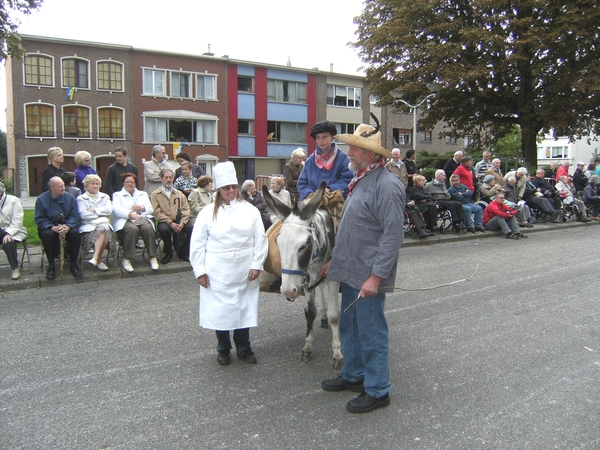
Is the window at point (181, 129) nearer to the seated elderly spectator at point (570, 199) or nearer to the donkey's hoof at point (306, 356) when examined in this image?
the seated elderly spectator at point (570, 199)

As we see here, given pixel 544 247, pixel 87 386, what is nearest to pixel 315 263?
pixel 87 386

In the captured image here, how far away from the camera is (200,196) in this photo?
10.3m

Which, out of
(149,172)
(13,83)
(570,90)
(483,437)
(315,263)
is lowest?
(483,437)

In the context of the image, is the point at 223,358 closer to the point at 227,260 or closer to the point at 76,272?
the point at 227,260

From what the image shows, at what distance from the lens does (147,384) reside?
450 cm

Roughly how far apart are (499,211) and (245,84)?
33.8 metres

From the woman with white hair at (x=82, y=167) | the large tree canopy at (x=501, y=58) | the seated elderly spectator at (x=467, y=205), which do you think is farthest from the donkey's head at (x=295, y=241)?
the large tree canopy at (x=501, y=58)

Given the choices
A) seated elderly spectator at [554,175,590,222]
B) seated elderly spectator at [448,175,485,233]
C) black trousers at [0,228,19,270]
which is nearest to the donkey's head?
black trousers at [0,228,19,270]

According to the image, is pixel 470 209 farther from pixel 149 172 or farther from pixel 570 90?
pixel 570 90

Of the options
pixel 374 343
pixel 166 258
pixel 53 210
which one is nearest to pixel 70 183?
pixel 53 210

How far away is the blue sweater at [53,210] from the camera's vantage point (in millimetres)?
8547

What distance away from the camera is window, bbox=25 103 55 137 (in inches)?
1428

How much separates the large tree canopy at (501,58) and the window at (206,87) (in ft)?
52.5

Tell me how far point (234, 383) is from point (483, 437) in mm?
2174
